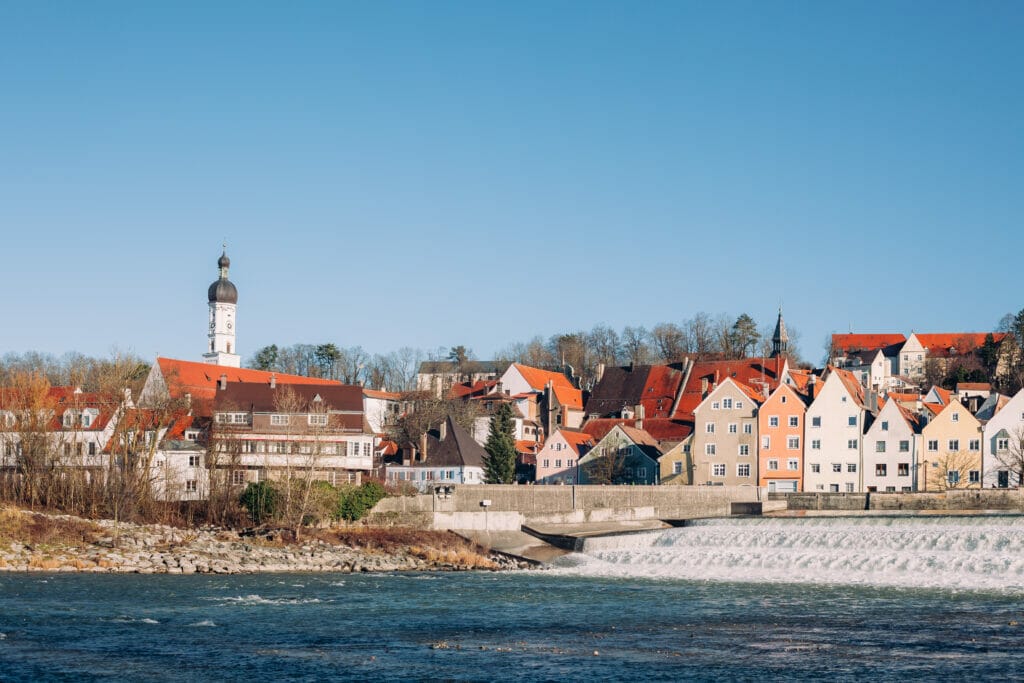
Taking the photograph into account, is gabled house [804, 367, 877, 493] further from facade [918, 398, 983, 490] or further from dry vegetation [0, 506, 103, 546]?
dry vegetation [0, 506, 103, 546]

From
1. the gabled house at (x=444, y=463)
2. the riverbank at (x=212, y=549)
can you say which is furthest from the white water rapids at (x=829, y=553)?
the gabled house at (x=444, y=463)

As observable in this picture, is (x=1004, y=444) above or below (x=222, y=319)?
below

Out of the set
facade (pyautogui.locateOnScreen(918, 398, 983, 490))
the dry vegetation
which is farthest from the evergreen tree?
the dry vegetation

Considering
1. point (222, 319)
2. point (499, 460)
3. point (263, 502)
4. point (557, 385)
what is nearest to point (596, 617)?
point (263, 502)

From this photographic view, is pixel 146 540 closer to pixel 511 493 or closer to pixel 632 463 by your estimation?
pixel 511 493

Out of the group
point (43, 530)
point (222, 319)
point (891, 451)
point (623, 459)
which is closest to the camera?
point (43, 530)

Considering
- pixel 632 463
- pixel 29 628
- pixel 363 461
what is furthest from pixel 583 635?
pixel 632 463

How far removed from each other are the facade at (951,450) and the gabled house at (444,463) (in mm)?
30403

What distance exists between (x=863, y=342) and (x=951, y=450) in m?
91.8

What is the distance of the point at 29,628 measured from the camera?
36.4 meters

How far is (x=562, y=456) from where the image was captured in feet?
301

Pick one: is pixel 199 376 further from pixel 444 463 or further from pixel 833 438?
pixel 833 438

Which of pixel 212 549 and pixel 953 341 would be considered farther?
pixel 953 341

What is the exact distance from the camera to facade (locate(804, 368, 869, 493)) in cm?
8531
